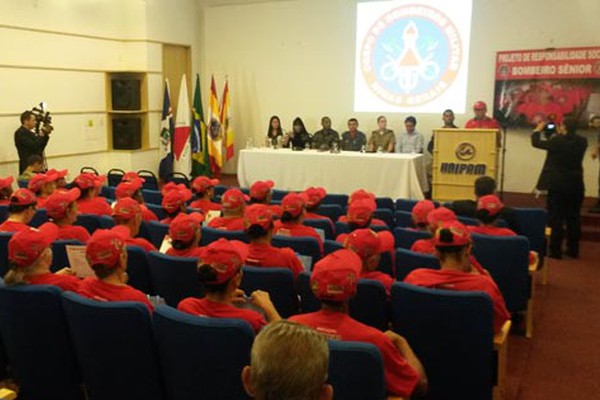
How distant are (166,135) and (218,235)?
7.20 meters

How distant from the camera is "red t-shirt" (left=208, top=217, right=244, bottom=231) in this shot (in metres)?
4.35

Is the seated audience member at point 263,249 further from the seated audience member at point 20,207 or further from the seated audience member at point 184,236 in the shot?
the seated audience member at point 20,207

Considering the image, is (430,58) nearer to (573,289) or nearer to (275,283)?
(573,289)

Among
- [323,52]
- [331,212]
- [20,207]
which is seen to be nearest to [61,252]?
[20,207]

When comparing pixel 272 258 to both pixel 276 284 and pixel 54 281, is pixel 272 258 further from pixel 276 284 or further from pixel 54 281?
pixel 54 281

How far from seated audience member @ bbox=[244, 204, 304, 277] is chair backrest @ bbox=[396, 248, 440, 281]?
1.89 ft

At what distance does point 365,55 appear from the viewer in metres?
10.5

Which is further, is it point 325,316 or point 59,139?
point 59,139

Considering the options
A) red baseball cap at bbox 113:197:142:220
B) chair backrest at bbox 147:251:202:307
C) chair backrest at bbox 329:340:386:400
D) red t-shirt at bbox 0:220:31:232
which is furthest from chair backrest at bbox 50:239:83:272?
chair backrest at bbox 329:340:386:400

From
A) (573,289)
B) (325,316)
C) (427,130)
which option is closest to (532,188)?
(427,130)

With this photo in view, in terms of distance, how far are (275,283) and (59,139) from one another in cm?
747

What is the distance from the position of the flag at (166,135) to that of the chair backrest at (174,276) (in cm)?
763

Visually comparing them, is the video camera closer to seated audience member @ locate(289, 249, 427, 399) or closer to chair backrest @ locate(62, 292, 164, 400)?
chair backrest @ locate(62, 292, 164, 400)

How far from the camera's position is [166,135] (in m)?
10.9
